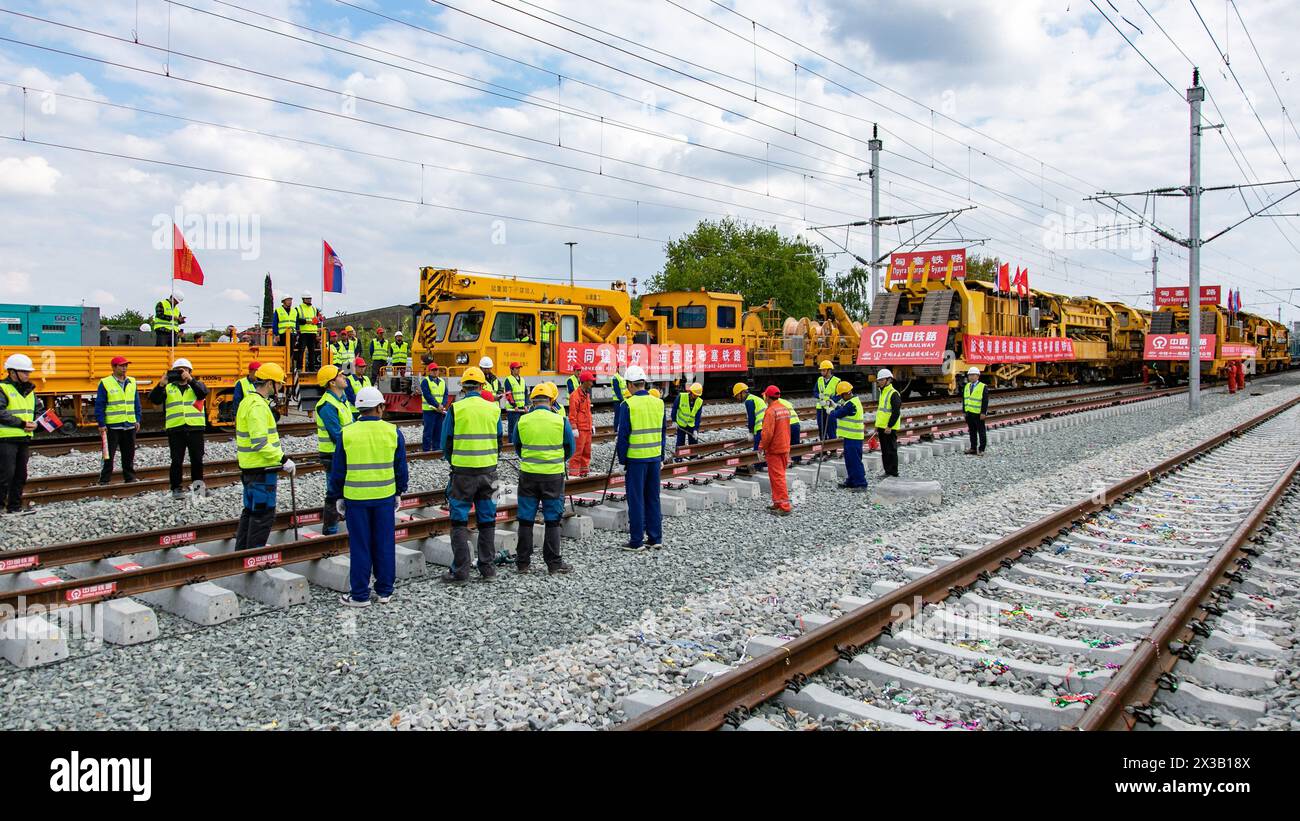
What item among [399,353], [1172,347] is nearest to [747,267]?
[1172,347]

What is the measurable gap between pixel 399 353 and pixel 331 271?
279 cm

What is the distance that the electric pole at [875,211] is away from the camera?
82.0ft

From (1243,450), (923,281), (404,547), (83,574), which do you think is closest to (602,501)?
(404,547)

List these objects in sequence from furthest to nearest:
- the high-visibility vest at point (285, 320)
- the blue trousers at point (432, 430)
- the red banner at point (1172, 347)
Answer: the red banner at point (1172, 347), the high-visibility vest at point (285, 320), the blue trousers at point (432, 430)

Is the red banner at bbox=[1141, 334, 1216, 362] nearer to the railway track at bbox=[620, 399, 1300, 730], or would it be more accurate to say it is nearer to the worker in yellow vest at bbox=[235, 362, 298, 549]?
the railway track at bbox=[620, 399, 1300, 730]

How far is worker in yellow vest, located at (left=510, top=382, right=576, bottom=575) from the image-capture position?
6.99 meters

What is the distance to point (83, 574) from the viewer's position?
6.58 metres

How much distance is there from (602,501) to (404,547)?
8.13 ft

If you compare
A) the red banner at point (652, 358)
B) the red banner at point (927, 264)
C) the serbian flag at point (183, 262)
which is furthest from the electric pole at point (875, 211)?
the serbian flag at point (183, 262)

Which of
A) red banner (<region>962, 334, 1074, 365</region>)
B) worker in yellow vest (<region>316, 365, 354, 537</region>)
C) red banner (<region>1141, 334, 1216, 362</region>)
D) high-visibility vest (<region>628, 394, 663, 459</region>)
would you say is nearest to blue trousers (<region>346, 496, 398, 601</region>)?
worker in yellow vest (<region>316, 365, 354, 537</region>)

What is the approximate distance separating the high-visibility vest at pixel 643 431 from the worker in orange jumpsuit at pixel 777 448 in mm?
1888

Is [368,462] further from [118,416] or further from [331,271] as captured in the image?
[331,271]

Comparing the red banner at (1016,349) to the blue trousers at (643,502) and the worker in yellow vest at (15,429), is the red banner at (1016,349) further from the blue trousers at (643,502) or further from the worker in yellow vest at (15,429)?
the worker in yellow vest at (15,429)
